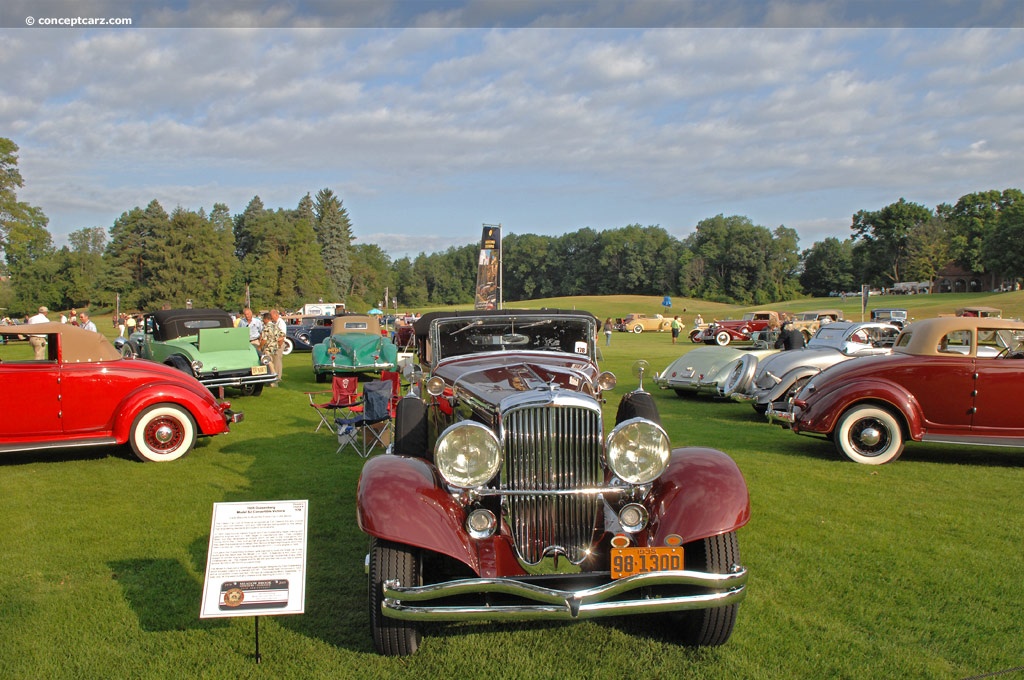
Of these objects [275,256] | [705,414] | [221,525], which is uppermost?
[275,256]

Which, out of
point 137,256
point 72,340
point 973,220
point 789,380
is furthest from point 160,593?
point 973,220

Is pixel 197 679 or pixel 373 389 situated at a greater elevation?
pixel 373 389

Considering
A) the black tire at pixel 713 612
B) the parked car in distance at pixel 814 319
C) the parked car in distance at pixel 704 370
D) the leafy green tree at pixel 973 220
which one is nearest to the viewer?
the black tire at pixel 713 612

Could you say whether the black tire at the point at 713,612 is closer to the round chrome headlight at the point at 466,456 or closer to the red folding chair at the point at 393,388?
the round chrome headlight at the point at 466,456

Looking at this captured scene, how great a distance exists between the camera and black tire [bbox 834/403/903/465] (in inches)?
337

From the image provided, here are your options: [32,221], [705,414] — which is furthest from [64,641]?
[32,221]

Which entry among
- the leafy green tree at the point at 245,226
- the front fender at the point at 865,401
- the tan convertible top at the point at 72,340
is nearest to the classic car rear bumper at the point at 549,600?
the front fender at the point at 865,401

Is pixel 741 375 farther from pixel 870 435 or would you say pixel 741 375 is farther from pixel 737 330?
pixel 737 330

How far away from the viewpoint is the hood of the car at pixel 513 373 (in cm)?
474

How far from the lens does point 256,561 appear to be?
11.9 ft

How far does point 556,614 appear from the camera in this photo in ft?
11.1

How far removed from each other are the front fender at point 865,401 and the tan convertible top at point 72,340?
8625 mm

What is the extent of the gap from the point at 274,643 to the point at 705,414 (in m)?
9.95

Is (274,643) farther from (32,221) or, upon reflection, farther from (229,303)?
(229,303)
